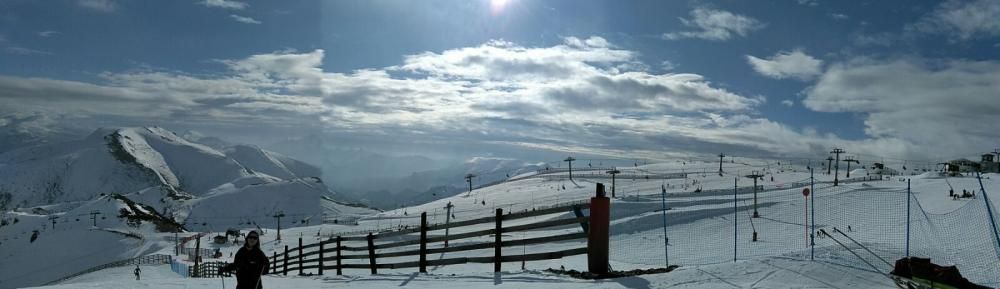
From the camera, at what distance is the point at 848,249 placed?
9430mm

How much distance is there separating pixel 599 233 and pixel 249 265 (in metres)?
5.36

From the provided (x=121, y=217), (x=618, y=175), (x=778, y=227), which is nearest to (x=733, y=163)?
(x=618, y=175)

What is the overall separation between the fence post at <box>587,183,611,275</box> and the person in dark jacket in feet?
16.4

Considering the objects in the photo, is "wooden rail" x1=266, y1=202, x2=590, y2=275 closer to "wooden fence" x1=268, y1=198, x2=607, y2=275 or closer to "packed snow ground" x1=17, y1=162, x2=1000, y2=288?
"wooden fence" x1=268, y1=198, x2=607, y2=275

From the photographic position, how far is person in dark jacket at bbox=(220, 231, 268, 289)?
8.27 metres

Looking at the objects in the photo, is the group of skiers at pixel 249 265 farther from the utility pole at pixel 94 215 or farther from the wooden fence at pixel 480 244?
the utility pole at pixel 94 215

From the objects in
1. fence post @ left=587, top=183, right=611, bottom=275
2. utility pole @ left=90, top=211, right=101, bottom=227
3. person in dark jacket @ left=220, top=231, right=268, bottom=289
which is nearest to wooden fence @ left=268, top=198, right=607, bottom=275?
fence post @ left=587, top=183, right=611, bottom=275

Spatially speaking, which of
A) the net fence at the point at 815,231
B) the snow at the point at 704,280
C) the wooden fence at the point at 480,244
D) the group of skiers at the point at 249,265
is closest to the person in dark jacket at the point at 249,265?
the group of skiers at the point at 249,265

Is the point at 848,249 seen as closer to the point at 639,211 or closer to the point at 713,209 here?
the point at 713,209

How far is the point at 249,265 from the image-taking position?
27.3ft

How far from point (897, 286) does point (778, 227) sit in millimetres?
30950

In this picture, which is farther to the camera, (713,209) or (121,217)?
(121,217)

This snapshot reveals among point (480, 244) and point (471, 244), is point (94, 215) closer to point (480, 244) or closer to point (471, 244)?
point (471, 244)

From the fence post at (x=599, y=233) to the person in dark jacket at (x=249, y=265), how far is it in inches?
197
